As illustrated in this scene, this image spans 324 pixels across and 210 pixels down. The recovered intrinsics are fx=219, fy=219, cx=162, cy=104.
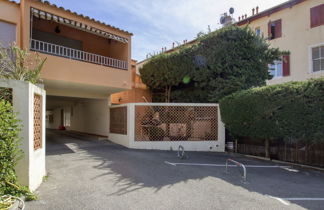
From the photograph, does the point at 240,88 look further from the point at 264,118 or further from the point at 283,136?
the point at 283,136

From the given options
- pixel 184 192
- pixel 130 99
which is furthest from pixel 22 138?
pixel 130 99

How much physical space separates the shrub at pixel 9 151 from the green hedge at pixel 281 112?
9587mm

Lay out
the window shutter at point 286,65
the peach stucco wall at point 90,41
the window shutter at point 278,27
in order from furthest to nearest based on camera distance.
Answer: the window shutter at point 278,27 → the window shutter at point 286,65 → the peach stucco wall at point 90,41

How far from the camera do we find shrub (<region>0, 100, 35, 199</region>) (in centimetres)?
473

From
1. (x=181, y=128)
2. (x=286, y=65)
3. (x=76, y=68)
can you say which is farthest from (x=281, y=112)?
(x=286, y=65)

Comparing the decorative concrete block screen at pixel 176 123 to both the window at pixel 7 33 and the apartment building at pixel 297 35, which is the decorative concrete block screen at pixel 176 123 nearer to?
the window at pixel 7 33

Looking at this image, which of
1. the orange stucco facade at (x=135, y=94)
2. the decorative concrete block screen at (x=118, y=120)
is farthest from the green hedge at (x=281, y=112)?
the orange stucco facade at (x=135, y=94)

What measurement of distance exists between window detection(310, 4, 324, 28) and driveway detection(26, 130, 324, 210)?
1382 centimetres

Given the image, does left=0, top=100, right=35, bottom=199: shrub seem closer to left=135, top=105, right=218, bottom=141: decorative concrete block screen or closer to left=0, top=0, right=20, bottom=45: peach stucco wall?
left=0, top=0, right=20, bottom=45: peach stucco wall

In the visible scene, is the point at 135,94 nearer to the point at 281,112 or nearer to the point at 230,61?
the point at 230,61

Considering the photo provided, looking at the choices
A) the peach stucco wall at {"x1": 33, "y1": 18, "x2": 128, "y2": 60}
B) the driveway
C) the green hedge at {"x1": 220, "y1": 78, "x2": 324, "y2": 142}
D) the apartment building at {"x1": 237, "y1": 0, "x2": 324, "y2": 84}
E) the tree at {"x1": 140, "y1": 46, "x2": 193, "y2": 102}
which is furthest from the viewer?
the apartment building at {"x1": 237, "y1": 0, "x2": 324, "y2": 84}

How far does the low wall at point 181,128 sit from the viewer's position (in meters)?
13.0

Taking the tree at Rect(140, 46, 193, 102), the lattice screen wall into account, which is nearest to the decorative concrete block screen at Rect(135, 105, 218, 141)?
the tree at Rect(140, 46, 193, 102)

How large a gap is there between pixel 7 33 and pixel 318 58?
2116cm
